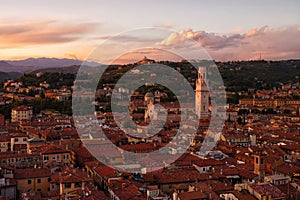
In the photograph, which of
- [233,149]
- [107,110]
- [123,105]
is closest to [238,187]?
[233,149]

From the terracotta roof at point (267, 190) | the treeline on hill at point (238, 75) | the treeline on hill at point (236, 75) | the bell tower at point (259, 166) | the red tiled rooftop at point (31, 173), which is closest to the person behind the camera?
the terracotta roof at point (267, 190)

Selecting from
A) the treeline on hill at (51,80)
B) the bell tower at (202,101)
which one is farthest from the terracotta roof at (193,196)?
the treeline on hill at (51,80)

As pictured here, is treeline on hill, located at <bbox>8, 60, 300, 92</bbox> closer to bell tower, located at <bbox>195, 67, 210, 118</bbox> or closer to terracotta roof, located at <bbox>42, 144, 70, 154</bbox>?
bell tower, located at <bbox>195, 67, 210, 118</bbox>

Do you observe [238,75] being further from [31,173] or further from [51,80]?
[31,173]

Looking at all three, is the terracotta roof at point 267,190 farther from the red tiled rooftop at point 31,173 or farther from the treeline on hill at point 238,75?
the treeline on hill at point 238,75

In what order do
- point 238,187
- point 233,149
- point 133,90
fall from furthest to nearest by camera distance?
1. point 133,90
2. point 233,149
3. point 238,187

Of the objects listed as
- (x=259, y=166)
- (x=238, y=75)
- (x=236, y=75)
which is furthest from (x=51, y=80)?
(x=259, y=166)

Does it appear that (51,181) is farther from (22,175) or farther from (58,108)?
(58,108)

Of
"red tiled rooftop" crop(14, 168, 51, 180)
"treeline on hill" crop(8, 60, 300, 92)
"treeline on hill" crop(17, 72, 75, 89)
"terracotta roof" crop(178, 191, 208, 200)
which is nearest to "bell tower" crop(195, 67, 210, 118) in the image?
"red tiled rooftop" crop(14, 168, 51, 180)

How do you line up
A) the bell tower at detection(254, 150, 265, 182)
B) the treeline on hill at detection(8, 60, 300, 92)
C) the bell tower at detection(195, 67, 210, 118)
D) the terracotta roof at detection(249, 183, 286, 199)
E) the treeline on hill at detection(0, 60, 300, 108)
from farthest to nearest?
1. the treeline on hill at detection(8, 60, 300, 92)
2. the treeline on hill at detection(0, 60, 300, 108)
3. the bell tower at detection(195, 67, 210, 118)
4. the bell tower at detection(254, 150, 265, 182)
5. the terracotta roof at detection(249, 183, 286, 199)

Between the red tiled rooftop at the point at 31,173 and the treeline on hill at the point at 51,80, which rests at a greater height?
the treeline on hill at the point at 51,80

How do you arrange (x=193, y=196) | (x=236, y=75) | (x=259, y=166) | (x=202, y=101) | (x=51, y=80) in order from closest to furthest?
(x=193, y=196), (x=259, y=166), (x=202, y=101), (x=51, y=80), (x=236, y=75)
